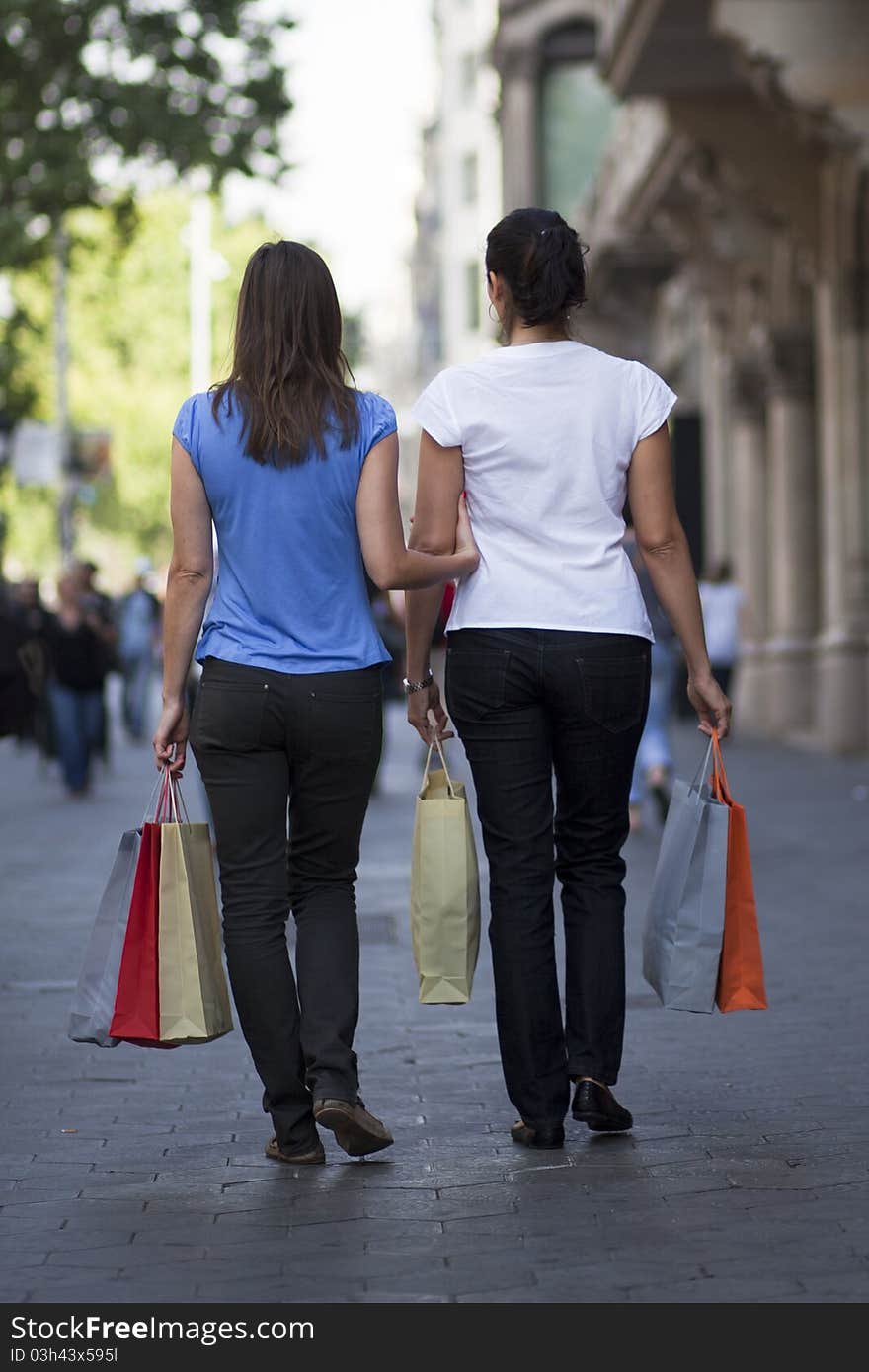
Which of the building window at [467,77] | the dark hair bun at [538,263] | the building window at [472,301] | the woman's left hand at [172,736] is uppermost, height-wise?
the building window at [467,77]

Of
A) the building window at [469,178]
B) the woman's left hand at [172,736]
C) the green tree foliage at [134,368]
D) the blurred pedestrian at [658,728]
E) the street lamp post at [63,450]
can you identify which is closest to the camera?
the woman's left hand at [172,736]

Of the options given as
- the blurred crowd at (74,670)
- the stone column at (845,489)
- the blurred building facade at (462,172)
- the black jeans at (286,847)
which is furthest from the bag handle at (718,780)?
the blurred building facade at (462,172)

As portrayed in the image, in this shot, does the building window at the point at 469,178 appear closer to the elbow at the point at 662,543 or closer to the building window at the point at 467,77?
the building window at the point at 467,77

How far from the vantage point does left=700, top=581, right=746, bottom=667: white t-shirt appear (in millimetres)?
20922

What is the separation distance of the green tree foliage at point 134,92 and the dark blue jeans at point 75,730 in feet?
10.8

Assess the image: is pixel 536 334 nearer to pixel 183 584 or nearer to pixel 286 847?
pixel 183 584

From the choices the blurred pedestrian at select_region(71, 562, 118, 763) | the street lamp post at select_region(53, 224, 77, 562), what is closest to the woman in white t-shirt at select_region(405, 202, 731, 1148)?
the blurred pedestrian at select_region(71, 562, 118, 763)

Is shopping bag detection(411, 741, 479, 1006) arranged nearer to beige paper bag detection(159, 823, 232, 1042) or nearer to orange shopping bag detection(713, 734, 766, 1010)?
beige paper bag detection(159, 823, 232, 1042)

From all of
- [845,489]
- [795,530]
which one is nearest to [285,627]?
[845,489]

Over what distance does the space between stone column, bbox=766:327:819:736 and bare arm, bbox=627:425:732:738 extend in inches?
707

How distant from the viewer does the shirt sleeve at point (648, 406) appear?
5.36m

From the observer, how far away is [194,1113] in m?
5.95

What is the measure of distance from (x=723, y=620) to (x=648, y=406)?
51.7ft
